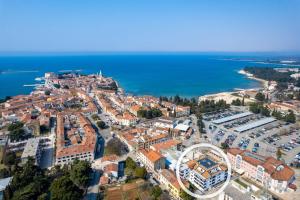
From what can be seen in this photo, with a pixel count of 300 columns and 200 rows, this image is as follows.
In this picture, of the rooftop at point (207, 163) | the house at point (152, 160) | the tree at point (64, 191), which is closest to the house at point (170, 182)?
the house at point (152, 160)

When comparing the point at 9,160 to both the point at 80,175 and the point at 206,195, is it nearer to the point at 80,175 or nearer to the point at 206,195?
the point at 80,175

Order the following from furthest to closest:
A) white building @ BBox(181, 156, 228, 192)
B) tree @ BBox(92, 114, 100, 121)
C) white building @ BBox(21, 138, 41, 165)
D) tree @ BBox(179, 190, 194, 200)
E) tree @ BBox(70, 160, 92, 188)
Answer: tree @ BBox(92, 114, 100, 121), white building @ BBox(21, 138, 41, 165), white building @ BBox(181, 156, 228, 192), tree @ BBox(70, 160, 92, 188), tree @ BBox(179, 190, 194, 200)

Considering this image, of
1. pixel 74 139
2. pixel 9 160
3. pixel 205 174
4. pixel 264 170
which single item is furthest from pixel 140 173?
pixel 9 160

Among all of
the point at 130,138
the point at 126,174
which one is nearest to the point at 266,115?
the point at 130,138

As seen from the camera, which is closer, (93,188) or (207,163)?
(93,188)

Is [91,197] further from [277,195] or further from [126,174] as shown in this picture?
[277,195]

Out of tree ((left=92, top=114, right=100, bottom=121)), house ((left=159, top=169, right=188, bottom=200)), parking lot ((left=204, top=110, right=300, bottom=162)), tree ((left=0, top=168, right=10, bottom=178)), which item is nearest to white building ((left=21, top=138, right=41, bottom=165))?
tree ((left=0, top=168, right=10, bottom=178))

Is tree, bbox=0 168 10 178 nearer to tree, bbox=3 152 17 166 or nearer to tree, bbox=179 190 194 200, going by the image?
tree, bbox=3 152 17 166

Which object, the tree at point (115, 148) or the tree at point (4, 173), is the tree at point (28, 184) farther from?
the tree at point (115, 148)
